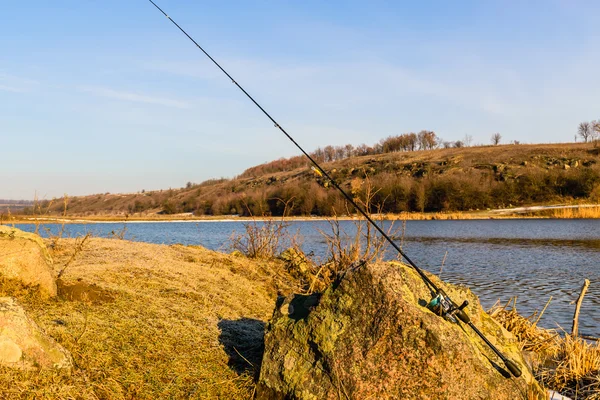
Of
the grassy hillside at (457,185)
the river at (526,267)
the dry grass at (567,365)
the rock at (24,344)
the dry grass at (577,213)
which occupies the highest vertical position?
the grassy hillside at (457,185)

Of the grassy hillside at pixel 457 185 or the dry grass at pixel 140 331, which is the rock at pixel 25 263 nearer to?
the dry grass at pixel 140 331

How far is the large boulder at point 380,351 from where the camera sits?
4.05m

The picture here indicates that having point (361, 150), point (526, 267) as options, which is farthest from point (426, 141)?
point (526, 267)

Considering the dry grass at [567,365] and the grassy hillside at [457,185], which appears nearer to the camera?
the dry grass at [567,365]

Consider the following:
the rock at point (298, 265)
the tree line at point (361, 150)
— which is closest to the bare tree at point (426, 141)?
the tree line at point (361, 150)

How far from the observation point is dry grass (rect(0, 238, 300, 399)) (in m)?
4.23

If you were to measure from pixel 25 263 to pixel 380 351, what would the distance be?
4167mm

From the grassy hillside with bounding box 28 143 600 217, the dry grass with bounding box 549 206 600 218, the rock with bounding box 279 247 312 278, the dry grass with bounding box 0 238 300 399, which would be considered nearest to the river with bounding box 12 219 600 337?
the rock with bounding box 279 247 312 278

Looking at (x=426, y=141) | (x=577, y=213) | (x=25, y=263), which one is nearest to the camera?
(x=25, y=263)

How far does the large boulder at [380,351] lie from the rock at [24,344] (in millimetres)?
1834

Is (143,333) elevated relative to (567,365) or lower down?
elevated

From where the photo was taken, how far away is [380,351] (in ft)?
13.7

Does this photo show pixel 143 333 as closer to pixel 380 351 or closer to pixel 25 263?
pixel 25 263

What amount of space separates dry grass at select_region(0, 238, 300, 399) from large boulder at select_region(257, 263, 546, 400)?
22.8 inches
